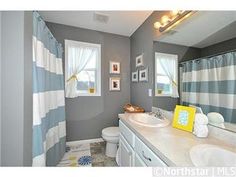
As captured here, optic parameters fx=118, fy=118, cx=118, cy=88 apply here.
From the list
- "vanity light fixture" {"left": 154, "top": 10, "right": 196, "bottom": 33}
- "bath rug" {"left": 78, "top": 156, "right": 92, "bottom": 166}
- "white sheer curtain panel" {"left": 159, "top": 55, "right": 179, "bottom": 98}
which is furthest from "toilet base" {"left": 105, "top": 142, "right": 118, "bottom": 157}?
"vanity light fixture" {"left": 154, "top": 10, "right": 196, "bottom": 33}

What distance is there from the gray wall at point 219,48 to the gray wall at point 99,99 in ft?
5.51

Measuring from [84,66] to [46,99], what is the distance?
1.11m

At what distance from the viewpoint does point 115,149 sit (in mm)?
1933

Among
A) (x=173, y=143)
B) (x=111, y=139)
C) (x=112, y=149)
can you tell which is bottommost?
(x=112, y=149)

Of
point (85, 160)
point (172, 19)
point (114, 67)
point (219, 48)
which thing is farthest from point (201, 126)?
point (114, 67)

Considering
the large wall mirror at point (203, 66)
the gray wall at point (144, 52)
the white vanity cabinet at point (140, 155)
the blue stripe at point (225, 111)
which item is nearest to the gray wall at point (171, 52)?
the large wall mirror at point (203, 66)

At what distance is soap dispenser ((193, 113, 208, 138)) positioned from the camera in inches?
36.2

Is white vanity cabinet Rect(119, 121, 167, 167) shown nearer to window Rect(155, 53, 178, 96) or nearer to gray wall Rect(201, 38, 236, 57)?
window Rect(155, 53, 178, 96)

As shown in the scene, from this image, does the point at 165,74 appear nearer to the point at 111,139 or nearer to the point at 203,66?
the point at 203,66

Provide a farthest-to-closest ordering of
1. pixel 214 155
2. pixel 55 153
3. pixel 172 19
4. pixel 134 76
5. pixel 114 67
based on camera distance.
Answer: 1. pixel 114 67
2. pixel 134 76
3. pixel 55 153
4. pixel 172 19
5. pixel 214 155

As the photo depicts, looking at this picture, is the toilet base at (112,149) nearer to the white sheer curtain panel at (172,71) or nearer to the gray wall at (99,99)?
the gray wall at (99,99)

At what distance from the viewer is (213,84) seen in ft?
3.25

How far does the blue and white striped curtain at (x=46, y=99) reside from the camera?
3.71 feet
